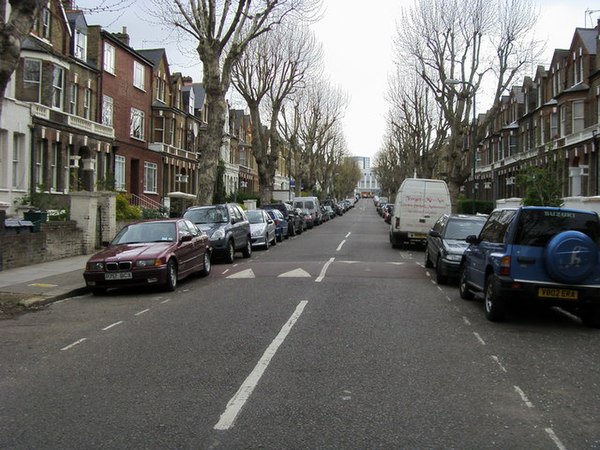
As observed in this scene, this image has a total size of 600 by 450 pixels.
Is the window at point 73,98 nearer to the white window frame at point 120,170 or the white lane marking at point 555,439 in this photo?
the white window frame at point 120,170

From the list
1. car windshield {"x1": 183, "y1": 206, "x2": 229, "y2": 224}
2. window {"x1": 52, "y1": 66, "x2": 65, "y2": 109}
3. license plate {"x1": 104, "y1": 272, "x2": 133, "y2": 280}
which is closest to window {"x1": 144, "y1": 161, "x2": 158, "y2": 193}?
window {"x1": 52, "y1": 66, "x2": 65, "y2": 109}

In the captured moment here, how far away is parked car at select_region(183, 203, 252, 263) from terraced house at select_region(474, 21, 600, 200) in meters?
12.0

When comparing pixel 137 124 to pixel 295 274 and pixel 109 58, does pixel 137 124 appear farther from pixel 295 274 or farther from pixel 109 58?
pixel 295 274

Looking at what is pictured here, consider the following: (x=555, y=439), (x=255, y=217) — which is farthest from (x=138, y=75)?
(x=555, y=439)

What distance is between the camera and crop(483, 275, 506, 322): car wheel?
884cm

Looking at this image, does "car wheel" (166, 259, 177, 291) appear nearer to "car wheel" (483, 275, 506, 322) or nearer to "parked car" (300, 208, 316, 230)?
"car wheel" (483, 275, 506, 322)

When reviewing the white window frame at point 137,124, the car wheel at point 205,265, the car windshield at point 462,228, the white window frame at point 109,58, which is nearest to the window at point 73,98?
Answer: the white window frame at point 109,58

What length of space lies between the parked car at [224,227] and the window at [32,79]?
11430mm

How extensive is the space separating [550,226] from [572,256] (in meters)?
0.56

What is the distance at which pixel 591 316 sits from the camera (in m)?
8.89

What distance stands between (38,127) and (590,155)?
28.7m

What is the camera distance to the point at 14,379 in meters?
6.04

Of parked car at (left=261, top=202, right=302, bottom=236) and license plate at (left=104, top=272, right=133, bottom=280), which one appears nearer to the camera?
license plate at (left=104, top=272, right=133, bottom=280)

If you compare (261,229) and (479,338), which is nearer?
(479,338)
